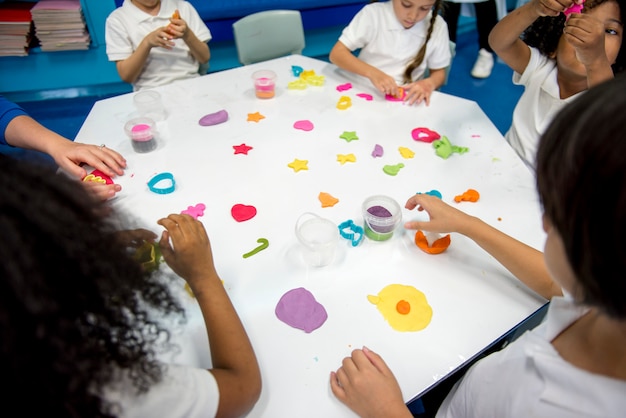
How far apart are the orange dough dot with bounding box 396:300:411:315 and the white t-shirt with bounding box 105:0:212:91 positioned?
4.44 ft

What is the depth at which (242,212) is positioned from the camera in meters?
0.90

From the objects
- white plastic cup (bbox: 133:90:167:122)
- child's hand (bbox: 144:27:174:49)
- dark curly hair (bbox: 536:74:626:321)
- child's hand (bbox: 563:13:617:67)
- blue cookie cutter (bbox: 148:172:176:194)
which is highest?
dark curly hair (bbox: 536:74:626:321)

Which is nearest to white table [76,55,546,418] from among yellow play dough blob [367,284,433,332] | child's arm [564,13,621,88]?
yellow play dough blob [367,284,433,332]

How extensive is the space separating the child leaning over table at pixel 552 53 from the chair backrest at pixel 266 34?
2.82ft

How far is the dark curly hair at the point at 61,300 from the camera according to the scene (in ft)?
1.17

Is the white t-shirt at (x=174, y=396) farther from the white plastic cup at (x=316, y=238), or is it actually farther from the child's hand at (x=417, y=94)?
the child's hand at (x=417, y=94)

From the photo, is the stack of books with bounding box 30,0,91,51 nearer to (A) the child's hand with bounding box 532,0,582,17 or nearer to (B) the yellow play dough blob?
(A) the child's hand with bounding box 532,0,582,17

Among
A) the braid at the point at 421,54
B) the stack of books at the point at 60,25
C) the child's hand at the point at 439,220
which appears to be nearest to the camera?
the child's hand at the point at 439,220

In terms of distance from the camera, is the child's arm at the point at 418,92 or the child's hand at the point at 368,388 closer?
the child's hand at the point at 368,388

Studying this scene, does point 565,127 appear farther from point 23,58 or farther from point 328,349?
point 23,58

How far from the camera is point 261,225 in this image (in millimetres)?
885

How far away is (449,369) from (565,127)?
1.35 feet

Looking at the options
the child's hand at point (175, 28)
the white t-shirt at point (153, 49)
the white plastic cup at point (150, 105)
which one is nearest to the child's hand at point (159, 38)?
the child's hand at point (175, 28)

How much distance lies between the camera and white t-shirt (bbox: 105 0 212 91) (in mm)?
1510
